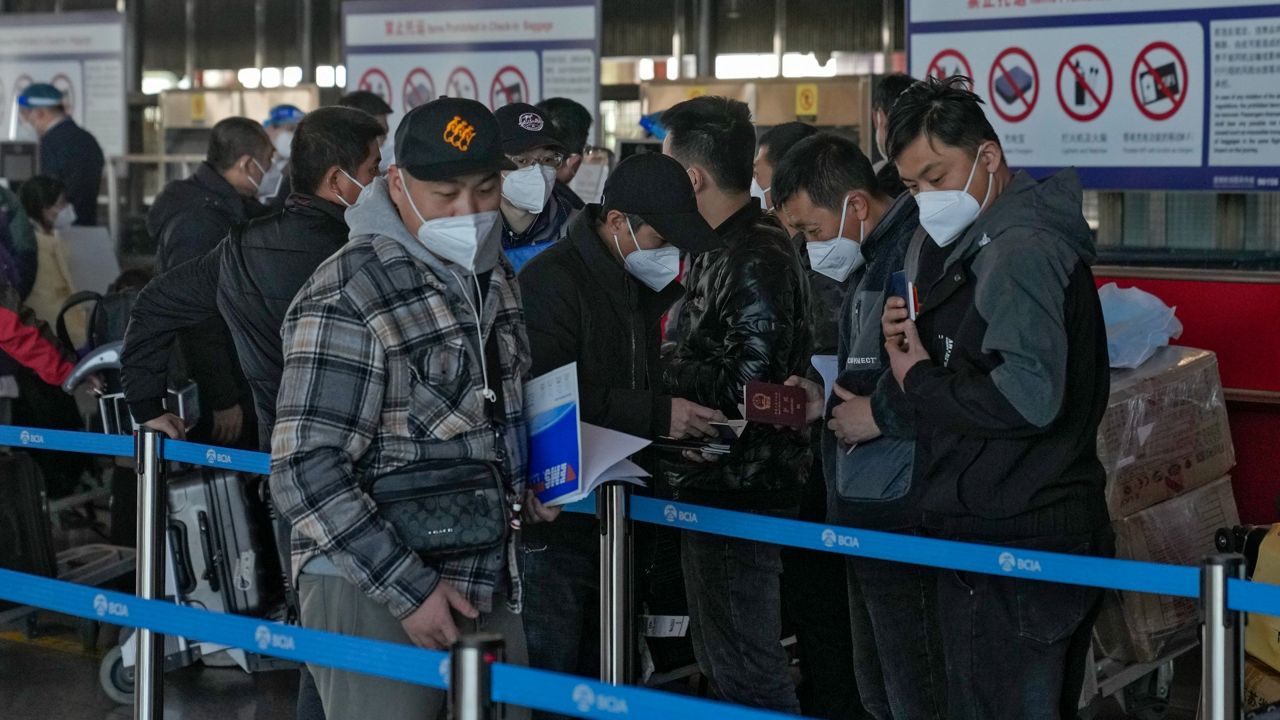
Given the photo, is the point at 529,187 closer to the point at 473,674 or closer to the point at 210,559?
the point at 210,559

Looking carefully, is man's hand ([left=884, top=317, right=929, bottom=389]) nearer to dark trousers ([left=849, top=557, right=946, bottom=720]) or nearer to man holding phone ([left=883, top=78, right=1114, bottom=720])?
man holding phone ([left=883, top=78, right=1114, bottom=720])

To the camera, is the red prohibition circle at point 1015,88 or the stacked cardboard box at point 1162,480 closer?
the stacked cardboard box at point 1162,480

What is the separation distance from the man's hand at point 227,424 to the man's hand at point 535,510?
2482 mm

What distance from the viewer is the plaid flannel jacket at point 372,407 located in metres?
2.42

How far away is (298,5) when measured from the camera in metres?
13.2

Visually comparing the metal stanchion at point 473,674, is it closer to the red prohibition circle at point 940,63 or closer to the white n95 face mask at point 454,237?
the white n95 face mask at point 454,237

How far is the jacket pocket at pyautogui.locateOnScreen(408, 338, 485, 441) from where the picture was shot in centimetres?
249

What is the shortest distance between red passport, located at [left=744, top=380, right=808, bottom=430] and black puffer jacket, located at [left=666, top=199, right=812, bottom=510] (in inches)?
5.7

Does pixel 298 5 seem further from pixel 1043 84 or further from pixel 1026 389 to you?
pixel 1026 389

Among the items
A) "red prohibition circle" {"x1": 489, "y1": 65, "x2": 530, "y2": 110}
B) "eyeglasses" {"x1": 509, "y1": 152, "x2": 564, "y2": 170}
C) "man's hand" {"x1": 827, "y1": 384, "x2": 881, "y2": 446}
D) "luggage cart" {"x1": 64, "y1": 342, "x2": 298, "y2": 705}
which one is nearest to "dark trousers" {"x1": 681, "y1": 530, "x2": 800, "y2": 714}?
"man's hand" {"x1": 827, "y1": 384, "x2": 881, "y2": 446}

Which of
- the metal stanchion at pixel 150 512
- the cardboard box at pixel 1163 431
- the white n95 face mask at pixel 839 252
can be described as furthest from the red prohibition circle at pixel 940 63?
the metal stanchion at pixel 150 512

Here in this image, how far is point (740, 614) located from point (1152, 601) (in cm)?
125

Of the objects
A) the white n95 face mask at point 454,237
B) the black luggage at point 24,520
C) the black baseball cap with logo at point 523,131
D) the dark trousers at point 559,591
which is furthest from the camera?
the black luggage at point 24,520

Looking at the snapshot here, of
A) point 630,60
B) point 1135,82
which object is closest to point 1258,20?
point 1135,82
